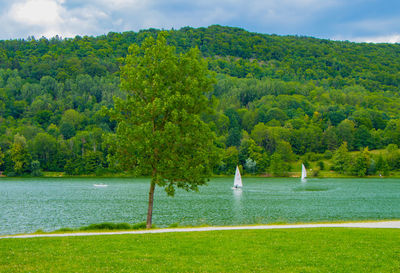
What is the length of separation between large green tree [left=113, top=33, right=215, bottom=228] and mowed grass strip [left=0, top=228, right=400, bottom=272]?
7041 mm

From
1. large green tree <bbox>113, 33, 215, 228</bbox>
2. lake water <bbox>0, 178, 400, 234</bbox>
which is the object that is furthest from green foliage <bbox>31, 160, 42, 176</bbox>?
large green tree <bbox>113, 33, 215, 228</bbox>

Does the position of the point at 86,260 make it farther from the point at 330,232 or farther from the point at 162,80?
the point at 162,80

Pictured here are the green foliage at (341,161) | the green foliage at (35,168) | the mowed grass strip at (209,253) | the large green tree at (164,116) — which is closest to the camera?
the mowed grass strip at (209,253)

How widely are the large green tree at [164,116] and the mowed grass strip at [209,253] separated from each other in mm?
7041

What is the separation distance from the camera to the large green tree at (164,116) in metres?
25.2

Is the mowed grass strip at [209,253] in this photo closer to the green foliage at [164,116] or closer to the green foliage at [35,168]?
the green foliage at [164,116]

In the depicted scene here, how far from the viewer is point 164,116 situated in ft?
85.3

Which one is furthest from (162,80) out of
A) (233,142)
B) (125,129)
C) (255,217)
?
(233,142)

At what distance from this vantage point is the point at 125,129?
25688 millimetres

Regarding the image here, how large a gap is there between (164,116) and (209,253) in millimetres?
12816

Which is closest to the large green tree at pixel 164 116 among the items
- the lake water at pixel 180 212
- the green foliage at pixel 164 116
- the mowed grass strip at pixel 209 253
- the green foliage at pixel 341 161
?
the green foliage at pixel 164 116

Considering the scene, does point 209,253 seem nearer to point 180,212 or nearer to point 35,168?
point 180,212

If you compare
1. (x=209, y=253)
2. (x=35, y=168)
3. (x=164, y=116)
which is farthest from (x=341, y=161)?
(x=209, y=253)

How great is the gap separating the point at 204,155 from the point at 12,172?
11260 centimetres
